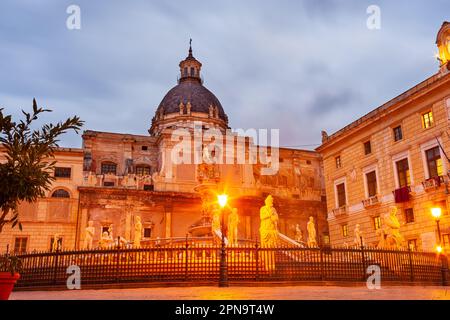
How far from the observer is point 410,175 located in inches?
1045

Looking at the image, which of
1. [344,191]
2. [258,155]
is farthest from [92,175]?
[344,191]

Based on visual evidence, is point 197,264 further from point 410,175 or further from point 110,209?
point 110,209

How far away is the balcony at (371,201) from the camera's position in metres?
28.5

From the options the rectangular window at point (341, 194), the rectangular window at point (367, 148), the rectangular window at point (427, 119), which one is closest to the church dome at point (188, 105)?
the rectangular window at point (341, 194)

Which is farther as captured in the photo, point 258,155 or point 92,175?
point 258,155

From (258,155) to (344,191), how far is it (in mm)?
14943

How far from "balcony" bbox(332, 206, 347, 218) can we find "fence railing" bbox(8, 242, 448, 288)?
52.1ft

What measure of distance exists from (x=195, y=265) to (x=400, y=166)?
18136 mm

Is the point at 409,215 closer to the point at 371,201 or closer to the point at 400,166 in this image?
the point at 371,201

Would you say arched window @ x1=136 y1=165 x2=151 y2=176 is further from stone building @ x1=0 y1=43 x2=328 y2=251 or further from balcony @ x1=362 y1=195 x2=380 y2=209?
balcony @ x1=362 y1=195 x2=380 y2=209

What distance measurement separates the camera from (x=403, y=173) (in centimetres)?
2730

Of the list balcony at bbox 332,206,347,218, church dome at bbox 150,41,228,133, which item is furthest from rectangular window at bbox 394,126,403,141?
church dome at bbox 150,41,228,133

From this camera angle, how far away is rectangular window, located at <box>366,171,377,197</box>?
2958cm

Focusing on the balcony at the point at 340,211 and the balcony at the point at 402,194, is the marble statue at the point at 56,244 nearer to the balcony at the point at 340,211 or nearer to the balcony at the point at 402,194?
the balcony at the point at 402,194
